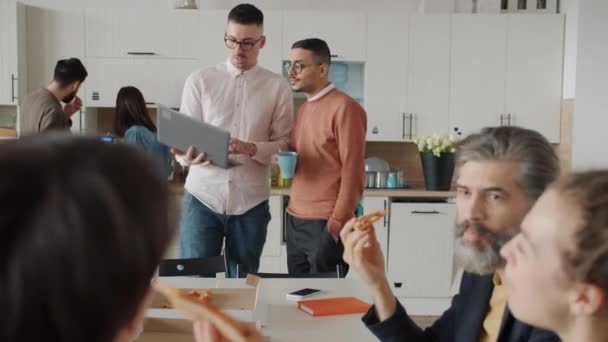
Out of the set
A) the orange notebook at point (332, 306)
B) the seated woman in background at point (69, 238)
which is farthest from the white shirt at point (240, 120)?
the seated woman in background at point (69, 238)

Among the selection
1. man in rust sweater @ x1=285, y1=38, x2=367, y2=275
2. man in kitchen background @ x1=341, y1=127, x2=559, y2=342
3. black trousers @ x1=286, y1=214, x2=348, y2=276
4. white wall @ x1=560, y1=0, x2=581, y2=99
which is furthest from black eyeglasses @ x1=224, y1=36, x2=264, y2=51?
white wall @ x1=560, y1=0, x2=581, y2=99

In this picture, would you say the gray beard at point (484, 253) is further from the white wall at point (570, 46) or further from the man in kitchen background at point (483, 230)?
the white wall at point (570, 46)

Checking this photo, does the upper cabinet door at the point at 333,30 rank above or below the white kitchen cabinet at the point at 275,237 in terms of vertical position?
above

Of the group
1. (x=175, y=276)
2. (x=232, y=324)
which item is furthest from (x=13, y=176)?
(x=175, y=276)

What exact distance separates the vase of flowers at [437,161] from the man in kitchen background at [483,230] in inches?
130

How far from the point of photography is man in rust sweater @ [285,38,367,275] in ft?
9.66

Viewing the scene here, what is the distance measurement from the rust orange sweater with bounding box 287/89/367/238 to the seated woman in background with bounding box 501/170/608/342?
185 cm

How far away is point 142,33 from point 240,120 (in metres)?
2.36

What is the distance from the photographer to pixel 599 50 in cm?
476

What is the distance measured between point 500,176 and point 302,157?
158 cm

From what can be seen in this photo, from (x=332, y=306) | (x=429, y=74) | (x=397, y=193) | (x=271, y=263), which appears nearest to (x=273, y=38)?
(x=429, y=74)

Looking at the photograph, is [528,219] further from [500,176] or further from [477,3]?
[477,3]

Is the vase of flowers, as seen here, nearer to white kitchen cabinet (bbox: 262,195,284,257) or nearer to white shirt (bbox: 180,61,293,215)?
white kitchen cabinet (bbox: 262,195,284,257)

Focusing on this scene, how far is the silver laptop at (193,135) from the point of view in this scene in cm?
256
